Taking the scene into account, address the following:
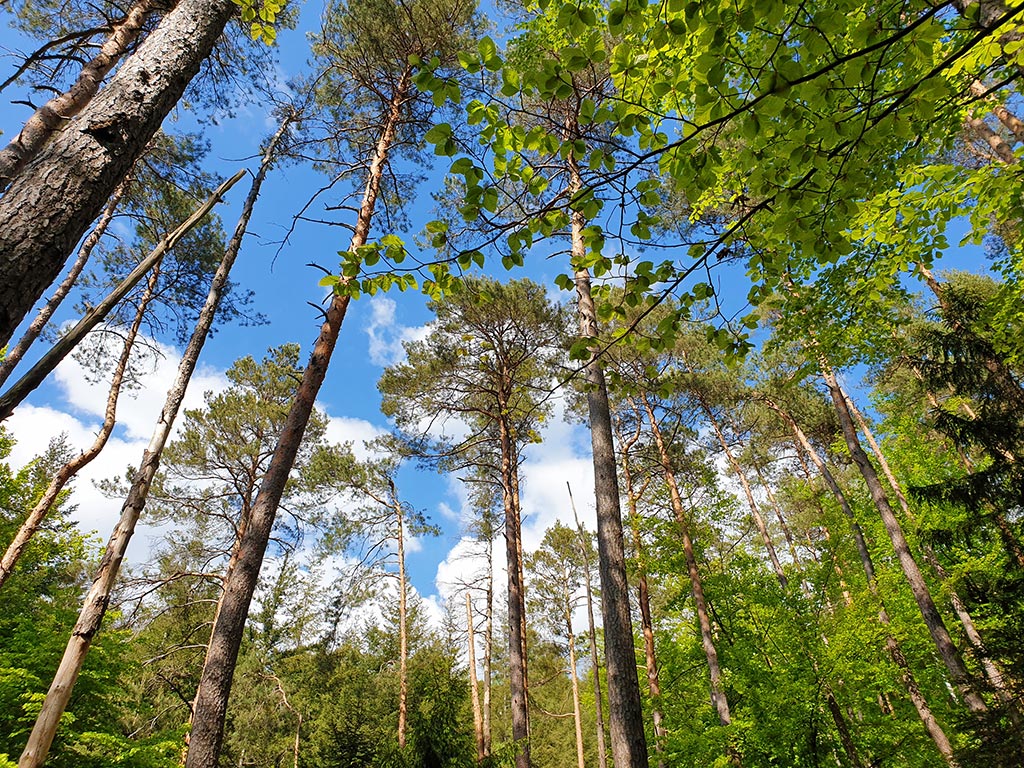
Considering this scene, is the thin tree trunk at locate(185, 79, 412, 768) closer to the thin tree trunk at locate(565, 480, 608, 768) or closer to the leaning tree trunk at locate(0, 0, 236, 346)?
the leaning tree trunk at locate(0, 0, 236, 346)

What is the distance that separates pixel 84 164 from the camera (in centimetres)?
187

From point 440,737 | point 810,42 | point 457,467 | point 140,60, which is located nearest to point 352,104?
point 140,60

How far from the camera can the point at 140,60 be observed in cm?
234

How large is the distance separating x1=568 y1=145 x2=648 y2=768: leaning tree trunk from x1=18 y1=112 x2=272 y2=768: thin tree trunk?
282 centimetres

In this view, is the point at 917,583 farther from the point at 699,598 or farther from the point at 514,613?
the point at 514,613

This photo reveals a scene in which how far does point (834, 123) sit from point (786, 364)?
1295 cm

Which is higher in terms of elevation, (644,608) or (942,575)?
(942,575)

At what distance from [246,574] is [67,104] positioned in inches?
182

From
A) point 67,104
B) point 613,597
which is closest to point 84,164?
point 67,104

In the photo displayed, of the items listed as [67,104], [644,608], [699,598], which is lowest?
[699,598]

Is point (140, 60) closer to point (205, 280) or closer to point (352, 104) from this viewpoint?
point (352, 104)

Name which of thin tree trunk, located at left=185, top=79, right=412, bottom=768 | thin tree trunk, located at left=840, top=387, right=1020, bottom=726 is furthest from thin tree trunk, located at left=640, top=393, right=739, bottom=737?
thin tree trunk, located at left=185, top=79, right=412, bottom=768

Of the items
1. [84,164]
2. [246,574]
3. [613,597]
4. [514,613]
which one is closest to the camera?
[84,164]

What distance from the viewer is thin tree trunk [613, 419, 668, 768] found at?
34.2ft
